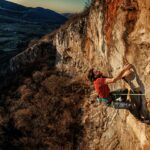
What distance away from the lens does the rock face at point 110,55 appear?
14.4 m

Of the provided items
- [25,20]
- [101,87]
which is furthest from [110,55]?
[25,20]

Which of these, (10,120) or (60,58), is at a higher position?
(60,58)

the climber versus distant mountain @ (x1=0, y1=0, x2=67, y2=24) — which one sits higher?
distant mountain @ (x1=0, y1=0, x2=67, y2=24)

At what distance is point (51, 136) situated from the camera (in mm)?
26422

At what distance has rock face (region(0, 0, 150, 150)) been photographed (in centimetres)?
1442

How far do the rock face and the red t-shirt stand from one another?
1196 millimetres

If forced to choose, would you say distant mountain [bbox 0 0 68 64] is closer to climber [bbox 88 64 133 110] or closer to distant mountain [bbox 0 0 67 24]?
distant mountain [bbox 0 0 67 24]

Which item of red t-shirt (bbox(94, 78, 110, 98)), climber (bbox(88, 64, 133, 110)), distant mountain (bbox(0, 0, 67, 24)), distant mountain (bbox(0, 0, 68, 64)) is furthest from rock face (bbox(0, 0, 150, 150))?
distant mountain (bbox(0, 0, 67, 24))

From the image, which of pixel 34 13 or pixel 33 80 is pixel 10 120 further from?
pixel 34 13

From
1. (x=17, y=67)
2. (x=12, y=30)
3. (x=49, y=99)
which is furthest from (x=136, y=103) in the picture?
(x=12, y=30)

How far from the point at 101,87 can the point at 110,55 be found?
27.5ft

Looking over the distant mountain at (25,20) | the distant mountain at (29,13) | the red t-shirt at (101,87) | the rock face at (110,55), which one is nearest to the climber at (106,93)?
the red t-shirt at (101,87)

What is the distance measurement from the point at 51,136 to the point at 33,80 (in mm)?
9371

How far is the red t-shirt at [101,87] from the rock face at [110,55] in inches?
47.1
